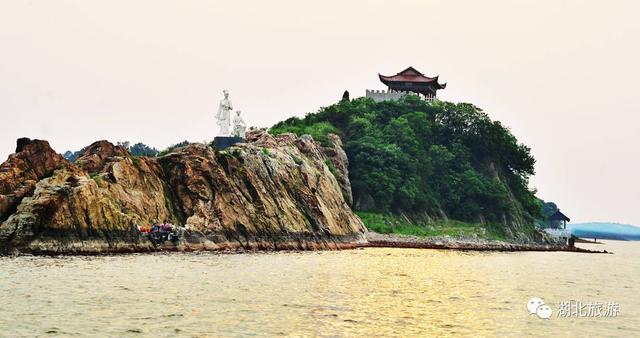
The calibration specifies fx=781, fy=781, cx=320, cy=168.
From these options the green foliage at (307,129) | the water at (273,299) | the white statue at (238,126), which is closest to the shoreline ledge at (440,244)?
the green foliage at (307,129)

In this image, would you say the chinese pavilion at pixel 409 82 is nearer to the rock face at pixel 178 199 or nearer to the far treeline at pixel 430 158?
the far treeline at pixel 430 158

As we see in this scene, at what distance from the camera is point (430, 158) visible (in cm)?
13700

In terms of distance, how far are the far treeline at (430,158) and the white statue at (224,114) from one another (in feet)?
98.1

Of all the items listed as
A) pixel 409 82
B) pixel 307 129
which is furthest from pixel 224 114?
pixel 409 82

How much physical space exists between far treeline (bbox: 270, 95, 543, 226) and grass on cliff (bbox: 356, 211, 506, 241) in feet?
7.51

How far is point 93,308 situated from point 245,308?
658 cm

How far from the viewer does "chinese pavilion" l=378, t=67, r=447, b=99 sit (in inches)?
6427

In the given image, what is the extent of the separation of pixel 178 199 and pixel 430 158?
69.4m

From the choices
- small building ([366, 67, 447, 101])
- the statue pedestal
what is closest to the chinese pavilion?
small building ([366, 67, 447, 101])

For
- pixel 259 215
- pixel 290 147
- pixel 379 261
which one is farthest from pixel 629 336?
pixel 290 147

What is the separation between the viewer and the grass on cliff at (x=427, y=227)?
116750 millimetres

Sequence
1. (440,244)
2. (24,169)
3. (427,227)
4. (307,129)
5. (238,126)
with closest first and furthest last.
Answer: (24,169) < (238,126) < (440,244) < (427,227) < (307,129)

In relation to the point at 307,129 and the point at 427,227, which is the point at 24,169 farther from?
the point at 427,227

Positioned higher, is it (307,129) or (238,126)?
(307,129)
